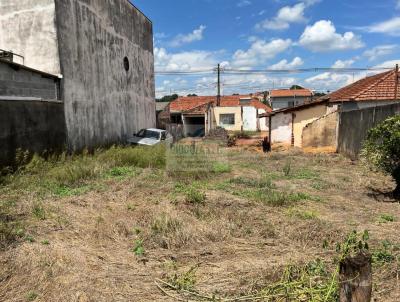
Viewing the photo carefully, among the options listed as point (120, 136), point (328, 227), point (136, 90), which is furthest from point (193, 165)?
point (136, 90)

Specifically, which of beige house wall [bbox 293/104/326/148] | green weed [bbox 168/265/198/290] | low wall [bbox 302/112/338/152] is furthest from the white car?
green weed [bbox 168/265/198/290]

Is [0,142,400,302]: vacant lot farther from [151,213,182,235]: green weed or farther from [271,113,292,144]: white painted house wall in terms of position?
[271,113,292,144]: white painted house wall

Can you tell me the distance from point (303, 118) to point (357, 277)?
17983 mm

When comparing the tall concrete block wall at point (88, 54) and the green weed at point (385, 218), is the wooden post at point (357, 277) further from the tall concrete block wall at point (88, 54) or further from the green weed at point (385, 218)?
the tall concrete block wall at point (88, 54)

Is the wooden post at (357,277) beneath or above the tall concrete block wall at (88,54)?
beneath

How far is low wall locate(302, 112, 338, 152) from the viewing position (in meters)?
16.2

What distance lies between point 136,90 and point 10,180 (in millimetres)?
12345

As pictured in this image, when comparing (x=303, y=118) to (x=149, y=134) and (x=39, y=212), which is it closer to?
(x=149, y=134)

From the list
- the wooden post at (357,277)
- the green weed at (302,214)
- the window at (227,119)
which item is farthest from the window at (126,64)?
the window at (227,119)

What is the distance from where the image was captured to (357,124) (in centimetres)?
1273

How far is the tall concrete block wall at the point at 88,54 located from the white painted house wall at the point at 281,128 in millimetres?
8809

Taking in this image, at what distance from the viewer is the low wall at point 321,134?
16188mm

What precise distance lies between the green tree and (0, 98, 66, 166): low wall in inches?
347

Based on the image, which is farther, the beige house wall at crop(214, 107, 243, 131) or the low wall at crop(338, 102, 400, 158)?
the beige house wall at crop(214, 107, 243, 131)
